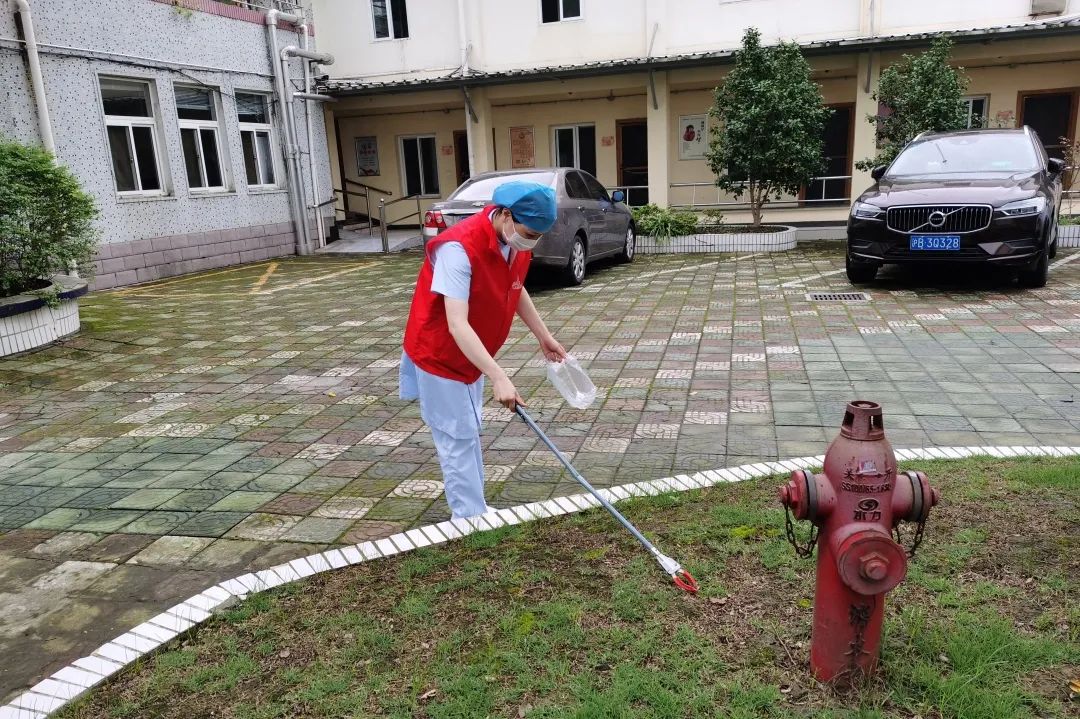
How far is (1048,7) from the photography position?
576 inches

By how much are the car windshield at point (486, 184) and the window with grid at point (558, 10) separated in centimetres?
847

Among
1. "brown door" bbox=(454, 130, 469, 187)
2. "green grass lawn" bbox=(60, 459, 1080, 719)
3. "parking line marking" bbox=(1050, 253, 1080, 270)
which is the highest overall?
"brown door" bbox=(454, 130, 469, 187)

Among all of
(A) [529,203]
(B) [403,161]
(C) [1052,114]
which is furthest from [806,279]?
(B) [403,161]

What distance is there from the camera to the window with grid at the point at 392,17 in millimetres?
17969

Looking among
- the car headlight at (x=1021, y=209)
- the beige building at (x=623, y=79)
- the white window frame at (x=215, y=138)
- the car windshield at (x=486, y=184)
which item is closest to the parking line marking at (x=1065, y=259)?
the car headlight at (x=1021, y=209)

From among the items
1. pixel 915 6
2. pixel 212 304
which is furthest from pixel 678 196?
pixel 212 304

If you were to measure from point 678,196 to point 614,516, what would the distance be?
16.3 m

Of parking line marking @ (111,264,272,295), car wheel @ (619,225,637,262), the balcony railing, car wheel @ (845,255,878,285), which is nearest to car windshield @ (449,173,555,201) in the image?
car wheel @ (619,225,637,262)

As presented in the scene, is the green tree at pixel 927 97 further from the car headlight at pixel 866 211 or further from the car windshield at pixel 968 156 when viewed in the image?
the car headlight at pixel 866 211

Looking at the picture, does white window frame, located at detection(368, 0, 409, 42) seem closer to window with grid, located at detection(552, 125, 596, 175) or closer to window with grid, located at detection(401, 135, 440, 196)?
window with grid, located at detection(401, 135, 440, 196)

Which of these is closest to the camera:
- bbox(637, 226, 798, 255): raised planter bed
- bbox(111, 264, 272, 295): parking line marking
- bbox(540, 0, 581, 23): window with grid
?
bbox(111, 264, 272, 295): parking line marking

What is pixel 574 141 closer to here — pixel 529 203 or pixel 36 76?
pixel 36 76

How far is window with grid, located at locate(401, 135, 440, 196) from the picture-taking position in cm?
2027

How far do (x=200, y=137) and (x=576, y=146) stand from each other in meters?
→ 8.84
